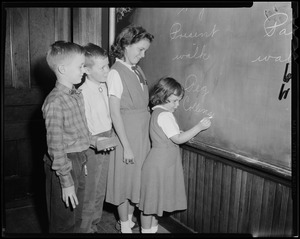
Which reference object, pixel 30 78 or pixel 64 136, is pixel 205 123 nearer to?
pixel 64 136

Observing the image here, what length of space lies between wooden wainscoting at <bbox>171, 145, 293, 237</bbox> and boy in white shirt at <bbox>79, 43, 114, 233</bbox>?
509 mm

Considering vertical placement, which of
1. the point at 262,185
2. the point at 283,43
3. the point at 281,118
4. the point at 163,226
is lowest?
the point at 163,226

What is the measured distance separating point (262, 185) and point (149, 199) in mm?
577

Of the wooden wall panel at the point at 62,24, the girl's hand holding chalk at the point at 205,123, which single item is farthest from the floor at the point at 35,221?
the wooden wall panel at the point at 62,24

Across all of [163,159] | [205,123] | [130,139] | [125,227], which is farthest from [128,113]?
[125,227]

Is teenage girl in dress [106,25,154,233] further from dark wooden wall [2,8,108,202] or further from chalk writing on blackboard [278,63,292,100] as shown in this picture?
dark wooden wall [2,8,108,202]

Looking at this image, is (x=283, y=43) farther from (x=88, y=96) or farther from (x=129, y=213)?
(x=129, y=213)

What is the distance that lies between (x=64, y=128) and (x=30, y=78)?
3.76ft

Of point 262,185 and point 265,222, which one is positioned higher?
point 262,185

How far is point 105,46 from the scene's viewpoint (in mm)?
2457

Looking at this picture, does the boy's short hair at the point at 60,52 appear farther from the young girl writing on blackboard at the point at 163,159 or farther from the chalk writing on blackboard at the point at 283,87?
the chalk writing on blackboard at the point at 283,87

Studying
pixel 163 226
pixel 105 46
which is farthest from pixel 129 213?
pixel 105 46

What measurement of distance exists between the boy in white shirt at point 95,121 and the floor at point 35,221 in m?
0.35

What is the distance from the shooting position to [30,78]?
2.35 m
